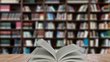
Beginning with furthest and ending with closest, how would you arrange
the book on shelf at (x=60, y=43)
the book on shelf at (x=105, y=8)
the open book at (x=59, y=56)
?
the book on shelf at (x=60, y=43)
the book on shelf at (x=105, y=8)
the open book at (x=59, y=56)

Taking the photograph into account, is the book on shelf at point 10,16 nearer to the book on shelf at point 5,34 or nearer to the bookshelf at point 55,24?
the bookshelf at point 55,24

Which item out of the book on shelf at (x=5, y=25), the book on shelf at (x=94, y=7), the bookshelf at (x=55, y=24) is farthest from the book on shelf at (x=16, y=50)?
the book on shelf at (x=94, y=7)

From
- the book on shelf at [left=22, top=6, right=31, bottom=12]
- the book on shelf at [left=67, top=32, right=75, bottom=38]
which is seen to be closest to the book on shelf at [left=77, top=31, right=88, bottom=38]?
the book on shelf at [left=67, top=32, right=75, bottom=38]

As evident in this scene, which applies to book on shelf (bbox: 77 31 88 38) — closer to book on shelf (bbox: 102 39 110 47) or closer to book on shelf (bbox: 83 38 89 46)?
book on shelf (bbox: 83 38 89 46)

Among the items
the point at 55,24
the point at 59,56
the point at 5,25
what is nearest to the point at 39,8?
the point at 55,24

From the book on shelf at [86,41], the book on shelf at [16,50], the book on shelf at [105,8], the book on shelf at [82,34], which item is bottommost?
the book on shelf at [16,50]

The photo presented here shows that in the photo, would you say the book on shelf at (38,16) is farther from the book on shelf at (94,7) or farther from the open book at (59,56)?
the open book at (59,56)

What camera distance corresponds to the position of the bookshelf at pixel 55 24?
19.1 feet

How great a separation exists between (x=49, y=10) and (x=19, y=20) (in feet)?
2.67

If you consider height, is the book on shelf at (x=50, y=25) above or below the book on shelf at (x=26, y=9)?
below

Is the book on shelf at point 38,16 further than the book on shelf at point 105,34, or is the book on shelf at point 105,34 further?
the book on shelf at point 38,16

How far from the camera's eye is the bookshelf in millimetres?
5812

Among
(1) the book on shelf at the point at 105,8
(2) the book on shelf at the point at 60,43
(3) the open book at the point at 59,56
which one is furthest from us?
(2) the book on shelf at the point at 60,43

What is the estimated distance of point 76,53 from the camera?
1.38 m
